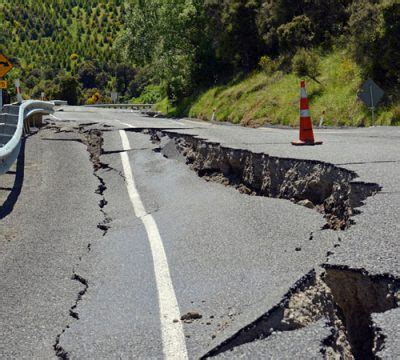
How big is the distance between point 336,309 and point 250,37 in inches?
1210

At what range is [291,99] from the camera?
25656 mm

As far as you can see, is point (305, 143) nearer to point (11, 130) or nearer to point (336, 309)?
point (11, 130)

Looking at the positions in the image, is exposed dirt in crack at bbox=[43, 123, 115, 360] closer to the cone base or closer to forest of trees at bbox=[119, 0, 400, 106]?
the cone base

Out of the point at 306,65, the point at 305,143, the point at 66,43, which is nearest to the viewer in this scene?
the point at 305,143

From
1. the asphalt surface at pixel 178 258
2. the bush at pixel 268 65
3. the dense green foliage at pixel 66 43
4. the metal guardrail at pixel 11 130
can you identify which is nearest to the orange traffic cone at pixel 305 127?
the asphalt surface at pixel 178 258

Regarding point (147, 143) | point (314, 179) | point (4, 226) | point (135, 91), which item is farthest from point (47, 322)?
point (135, 91)

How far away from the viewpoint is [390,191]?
6.50 metres

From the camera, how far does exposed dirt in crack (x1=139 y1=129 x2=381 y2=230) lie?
6.74m

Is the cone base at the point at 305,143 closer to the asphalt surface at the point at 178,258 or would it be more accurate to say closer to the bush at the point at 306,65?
the asphalt surface at the point at 178,258

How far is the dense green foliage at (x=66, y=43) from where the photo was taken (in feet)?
279

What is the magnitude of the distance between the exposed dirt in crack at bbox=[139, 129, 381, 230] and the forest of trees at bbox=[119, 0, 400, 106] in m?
11.2

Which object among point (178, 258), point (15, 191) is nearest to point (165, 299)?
point (178, 258)

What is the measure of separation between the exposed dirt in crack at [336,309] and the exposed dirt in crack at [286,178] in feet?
4.88

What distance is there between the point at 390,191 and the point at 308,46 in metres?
22.8
